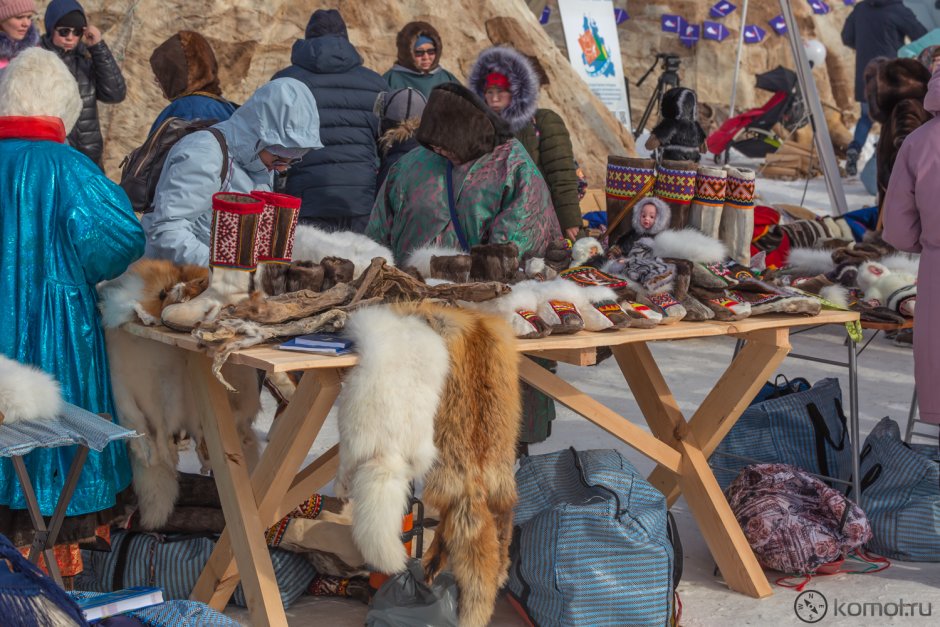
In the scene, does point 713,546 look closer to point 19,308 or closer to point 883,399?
point 19,308

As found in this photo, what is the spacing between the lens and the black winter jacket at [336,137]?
18.3 feet

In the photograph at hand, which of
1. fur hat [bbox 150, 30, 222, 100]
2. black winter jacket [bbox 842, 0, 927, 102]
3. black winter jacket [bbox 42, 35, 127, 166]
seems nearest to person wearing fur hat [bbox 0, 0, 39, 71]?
black winter jacket [bbox 42, 35, 127, 166]

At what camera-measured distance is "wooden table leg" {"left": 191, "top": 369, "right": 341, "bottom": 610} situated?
286 centimetres

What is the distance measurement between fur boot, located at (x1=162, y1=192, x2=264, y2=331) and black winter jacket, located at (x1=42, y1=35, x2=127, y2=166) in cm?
425

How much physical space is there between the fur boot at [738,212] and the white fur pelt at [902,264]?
34.7 inches

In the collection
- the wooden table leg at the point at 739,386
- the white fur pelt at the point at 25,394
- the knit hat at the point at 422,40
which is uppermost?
the knit hat at the point at 422,40

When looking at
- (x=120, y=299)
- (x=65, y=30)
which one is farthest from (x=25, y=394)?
(x=65, y=30)

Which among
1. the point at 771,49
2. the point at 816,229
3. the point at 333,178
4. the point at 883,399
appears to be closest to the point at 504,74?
the point at 333,178

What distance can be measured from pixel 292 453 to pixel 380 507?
341 mm

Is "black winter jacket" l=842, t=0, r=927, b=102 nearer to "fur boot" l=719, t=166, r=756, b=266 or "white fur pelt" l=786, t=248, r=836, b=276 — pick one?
"white fur pelt" l=786, t=248, r=836, b=276

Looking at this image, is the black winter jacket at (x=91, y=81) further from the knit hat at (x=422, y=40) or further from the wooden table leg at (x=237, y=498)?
the wooden table leg at (x=237, y=498)

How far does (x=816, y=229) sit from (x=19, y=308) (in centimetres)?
397

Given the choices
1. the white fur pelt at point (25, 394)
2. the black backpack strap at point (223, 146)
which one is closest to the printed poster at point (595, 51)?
the black backpack strap at point (223, 146)

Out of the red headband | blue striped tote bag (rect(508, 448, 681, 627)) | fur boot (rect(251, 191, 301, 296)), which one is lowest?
blue striped tote bag (rect(508, 448, 681, 627))
